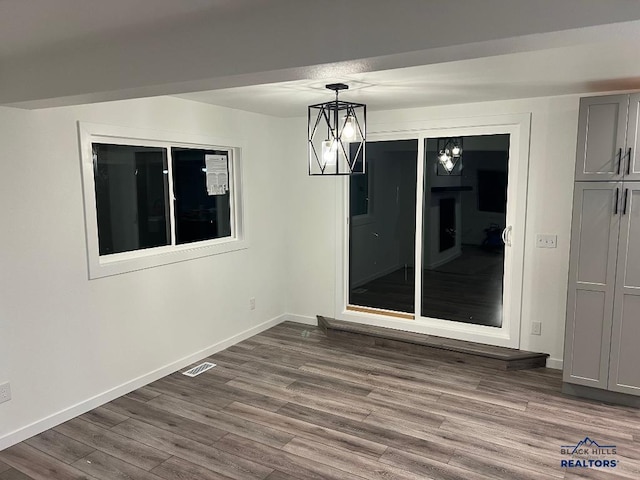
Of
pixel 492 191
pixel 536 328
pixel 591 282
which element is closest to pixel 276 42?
pixel 591 282

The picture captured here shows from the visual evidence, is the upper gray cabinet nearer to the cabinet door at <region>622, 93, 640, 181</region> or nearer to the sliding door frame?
the cabinet door at <region>622, 93, 640, 181</region>

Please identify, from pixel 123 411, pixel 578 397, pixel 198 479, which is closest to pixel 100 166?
pixel 123 411

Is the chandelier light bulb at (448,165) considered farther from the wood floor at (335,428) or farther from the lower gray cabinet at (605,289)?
the wood floor at (335,428)

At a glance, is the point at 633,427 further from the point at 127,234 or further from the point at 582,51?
the point at 127,234

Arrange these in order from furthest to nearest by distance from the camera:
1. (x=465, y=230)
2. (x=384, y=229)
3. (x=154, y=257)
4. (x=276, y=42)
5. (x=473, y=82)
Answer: (x=384, y=229), (x=465, y=230), (x=154, y=257), (x=473, y=82), (x=276, y=42)

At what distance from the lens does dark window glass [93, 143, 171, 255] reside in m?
3.47

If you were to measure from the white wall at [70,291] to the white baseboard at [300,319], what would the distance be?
43.0 inches

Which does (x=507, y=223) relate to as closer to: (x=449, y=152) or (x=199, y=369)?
(x=449, y=152)

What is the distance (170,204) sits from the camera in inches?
158

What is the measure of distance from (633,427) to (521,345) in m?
1.14

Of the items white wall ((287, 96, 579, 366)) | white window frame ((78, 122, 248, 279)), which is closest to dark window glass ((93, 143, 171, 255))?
white window frame ((78, 122, 248, 279))

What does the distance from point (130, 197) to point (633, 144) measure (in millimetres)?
3662

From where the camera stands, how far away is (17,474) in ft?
8.67

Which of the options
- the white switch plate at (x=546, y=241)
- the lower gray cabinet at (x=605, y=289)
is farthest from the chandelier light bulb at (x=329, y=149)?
the white switch plate at (x=546, y=241)
